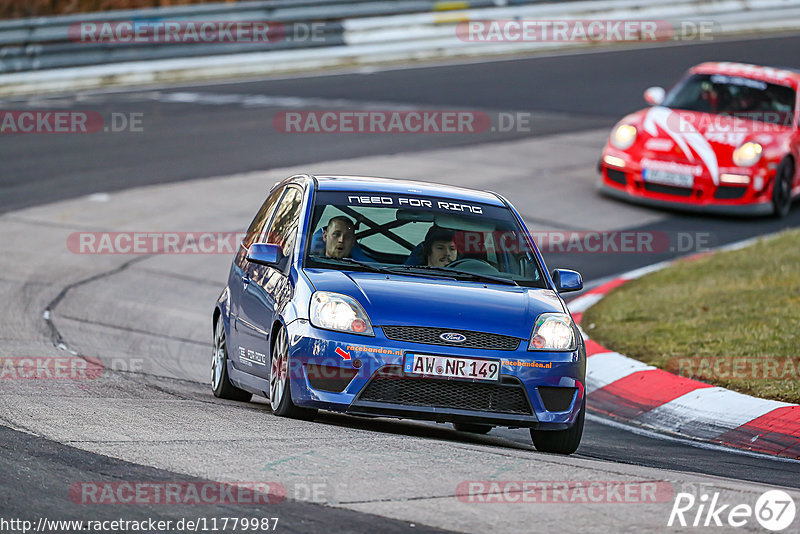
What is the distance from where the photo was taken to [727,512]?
542 cm

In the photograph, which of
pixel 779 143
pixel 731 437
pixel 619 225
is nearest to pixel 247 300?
pixel 731 437

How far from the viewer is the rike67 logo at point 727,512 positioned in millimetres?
5273

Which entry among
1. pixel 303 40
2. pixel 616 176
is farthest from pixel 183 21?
pixel 616 176

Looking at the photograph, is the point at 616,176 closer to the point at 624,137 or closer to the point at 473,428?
the point at 624,137

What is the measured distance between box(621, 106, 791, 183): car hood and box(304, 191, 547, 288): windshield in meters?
8.44

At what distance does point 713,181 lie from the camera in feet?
53.0

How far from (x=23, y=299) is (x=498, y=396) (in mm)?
5649

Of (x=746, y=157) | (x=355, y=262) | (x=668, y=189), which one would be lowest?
(x=668, y=189)

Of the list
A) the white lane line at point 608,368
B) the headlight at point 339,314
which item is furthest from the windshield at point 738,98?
the headlight at point 339,314

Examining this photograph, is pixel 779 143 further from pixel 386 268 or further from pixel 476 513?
pixel 476 513

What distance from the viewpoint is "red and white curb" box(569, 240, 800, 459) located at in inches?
324

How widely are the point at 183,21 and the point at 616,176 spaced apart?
10.1 meters
